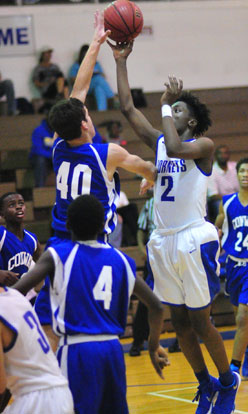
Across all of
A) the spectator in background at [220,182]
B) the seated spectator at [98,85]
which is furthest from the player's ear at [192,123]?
the seated spectator at [98,85]

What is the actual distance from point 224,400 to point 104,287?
1.92 meters

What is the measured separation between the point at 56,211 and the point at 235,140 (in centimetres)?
937

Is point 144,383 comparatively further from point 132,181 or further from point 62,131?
point 132,181

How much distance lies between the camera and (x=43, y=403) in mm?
3018

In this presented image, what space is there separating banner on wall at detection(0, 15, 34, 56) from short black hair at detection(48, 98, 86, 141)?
9.53m

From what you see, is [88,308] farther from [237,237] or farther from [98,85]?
[98,85]

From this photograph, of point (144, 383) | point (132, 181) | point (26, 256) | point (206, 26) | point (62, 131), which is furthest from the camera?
point (206, 26)

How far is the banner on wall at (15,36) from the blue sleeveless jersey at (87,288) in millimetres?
10499

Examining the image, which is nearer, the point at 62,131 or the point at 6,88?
the point at 62,131

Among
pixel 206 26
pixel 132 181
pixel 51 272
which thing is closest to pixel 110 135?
pixel 132 181

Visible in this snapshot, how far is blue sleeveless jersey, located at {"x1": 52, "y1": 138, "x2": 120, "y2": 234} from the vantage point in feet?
13.8

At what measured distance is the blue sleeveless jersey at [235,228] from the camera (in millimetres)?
6840

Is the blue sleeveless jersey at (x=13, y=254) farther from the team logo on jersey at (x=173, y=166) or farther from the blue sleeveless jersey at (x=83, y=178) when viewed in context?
the team logo on jersey at (x=173, y=166)

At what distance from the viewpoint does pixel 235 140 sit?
13.3 m
